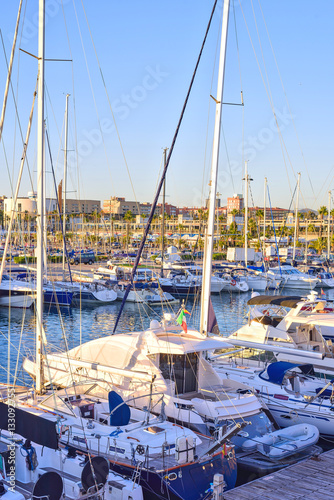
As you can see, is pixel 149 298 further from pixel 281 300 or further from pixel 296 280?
pixel 281 300

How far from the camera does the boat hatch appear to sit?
1412 centimetres

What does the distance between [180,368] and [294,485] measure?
4.14 meters

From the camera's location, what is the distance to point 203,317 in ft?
53.7

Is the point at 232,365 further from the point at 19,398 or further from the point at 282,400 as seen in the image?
the point at 19,398

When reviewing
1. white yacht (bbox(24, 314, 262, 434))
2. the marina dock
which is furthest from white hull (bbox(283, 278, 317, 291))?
the marina dock

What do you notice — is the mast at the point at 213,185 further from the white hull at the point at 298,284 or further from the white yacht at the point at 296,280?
the white hull at the point at 298,284

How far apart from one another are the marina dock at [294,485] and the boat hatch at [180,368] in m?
3.34

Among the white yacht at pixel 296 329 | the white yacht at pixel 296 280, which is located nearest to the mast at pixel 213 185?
the white yacht at pixel 296 329

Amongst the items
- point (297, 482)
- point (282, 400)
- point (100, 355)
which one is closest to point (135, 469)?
point (297, 482)

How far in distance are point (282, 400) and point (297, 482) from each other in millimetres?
4403

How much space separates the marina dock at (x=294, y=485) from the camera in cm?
1062

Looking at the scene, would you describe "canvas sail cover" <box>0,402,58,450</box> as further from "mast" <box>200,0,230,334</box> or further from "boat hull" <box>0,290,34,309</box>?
"boat hull" <box>0,290,34,309</box>

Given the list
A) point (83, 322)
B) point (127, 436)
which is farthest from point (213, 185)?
point (83, 322)

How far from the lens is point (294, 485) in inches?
437
